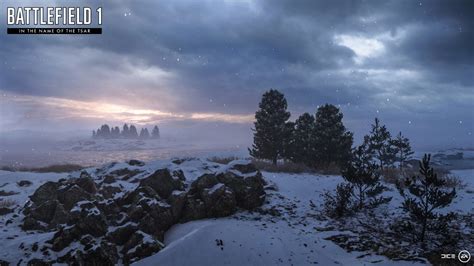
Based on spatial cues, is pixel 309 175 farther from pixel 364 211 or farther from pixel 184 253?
pixel 184 253

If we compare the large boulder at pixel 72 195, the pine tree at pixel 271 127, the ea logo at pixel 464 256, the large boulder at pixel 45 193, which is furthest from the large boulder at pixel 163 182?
the pine tree at pixel 271 127

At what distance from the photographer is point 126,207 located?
1524 centimetres

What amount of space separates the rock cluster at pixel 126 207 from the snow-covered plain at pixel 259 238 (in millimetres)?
736

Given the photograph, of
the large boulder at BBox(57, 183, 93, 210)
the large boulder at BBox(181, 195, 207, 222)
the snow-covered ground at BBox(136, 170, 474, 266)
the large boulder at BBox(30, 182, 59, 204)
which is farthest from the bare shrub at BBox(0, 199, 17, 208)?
the large boulder at BBox(181, 195, 207, 222)

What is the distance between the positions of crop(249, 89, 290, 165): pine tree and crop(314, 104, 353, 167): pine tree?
4.08 meters

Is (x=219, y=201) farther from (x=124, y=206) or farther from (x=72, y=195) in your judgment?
(x=72, y=195)

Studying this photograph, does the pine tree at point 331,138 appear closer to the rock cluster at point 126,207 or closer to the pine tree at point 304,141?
the pine tree at point 304,141

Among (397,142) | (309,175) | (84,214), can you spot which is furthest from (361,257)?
(397,142)

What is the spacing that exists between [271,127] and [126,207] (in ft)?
64.6

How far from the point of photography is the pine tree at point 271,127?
31.5m

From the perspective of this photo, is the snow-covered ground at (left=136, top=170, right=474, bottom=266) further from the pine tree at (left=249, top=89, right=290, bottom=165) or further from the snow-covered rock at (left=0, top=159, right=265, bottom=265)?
the pine tree at (left=249, top=89, right=290, bottom=165)

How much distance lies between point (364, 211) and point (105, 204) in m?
14.7

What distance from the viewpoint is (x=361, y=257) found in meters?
11.2

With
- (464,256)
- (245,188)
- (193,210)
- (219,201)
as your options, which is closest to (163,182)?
(193,210)
